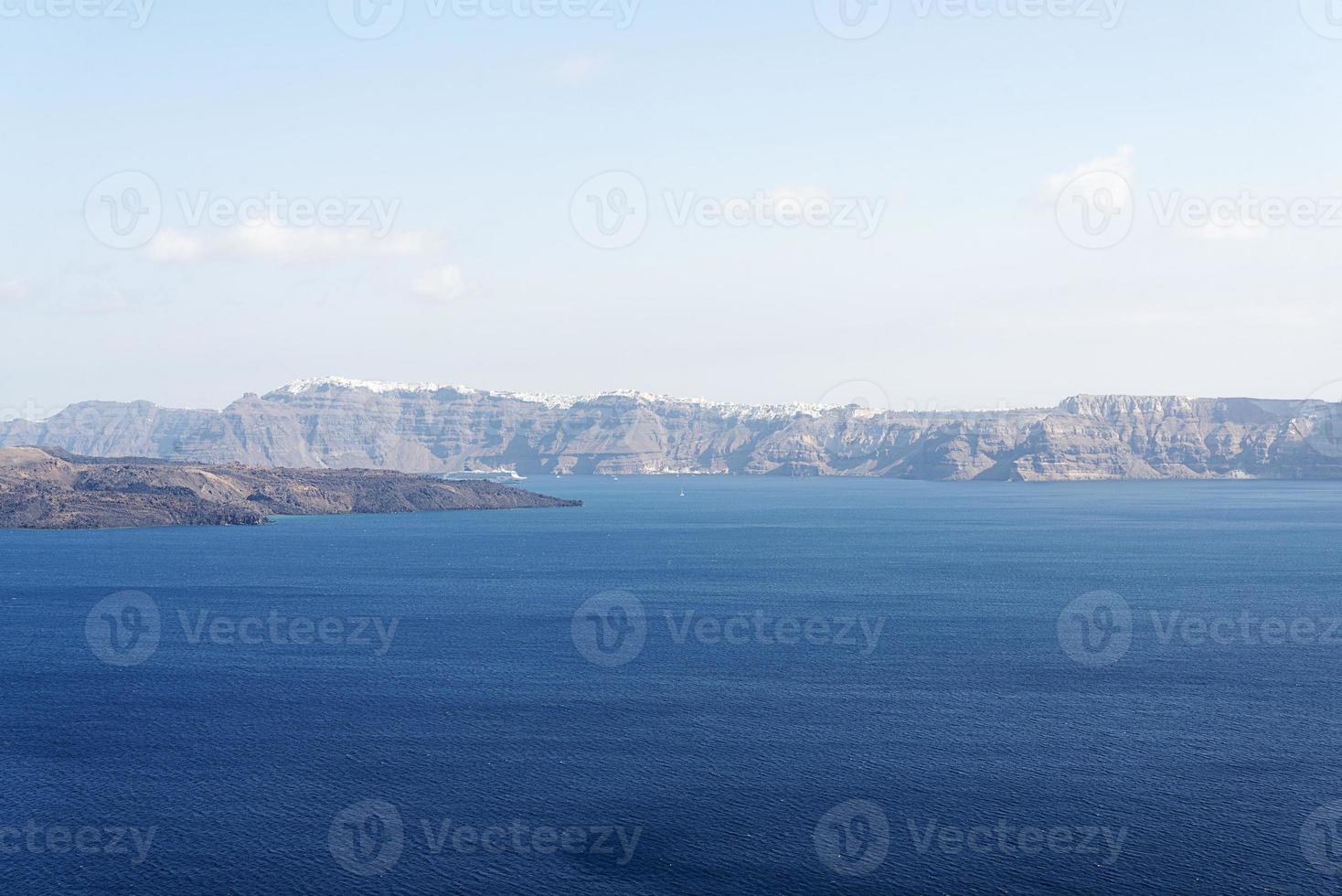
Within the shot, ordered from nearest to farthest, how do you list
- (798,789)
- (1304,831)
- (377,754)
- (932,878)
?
(932,878) → (1304,831) → (798,789) → (377,754)

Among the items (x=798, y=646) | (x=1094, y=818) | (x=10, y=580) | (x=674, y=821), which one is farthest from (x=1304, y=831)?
(x=10, y=580)

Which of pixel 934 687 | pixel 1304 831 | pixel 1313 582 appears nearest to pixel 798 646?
pixel 934 687

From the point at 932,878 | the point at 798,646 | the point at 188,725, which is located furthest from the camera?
the point at 798,646

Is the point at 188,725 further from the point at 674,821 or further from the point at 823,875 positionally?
the point at 823,875

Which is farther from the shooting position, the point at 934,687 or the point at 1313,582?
the point at 1313,582

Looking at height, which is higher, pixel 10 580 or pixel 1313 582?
pixel 1313 582

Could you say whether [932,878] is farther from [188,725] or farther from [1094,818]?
[188,725]
